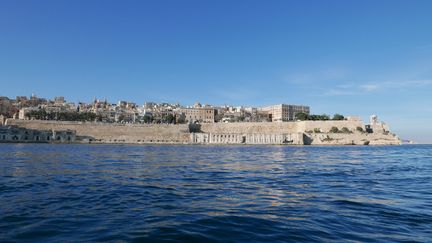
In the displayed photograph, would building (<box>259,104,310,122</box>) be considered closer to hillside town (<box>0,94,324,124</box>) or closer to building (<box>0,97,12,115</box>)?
hillside town (<box>0,94,324,124</box>)

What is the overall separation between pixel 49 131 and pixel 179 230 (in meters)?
84.2

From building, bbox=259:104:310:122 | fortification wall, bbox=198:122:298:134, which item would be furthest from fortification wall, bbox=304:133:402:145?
building, bbox=259:104:310:122

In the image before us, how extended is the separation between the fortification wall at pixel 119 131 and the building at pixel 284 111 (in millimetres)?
65267

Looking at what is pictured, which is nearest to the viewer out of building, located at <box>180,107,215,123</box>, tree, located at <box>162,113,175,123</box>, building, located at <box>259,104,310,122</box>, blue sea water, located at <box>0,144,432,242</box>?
blue sea water, located at <box>0,144,432,242</box>

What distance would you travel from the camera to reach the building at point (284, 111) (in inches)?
5866

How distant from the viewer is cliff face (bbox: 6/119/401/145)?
275 feet

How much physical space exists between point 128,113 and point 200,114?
29.7 m

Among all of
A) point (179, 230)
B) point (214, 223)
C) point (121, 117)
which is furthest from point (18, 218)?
point (121, 117)

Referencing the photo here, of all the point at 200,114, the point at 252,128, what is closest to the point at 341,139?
the point at 252,128

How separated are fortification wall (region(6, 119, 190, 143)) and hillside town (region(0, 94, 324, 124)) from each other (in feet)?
56.4

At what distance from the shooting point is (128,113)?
405 feet

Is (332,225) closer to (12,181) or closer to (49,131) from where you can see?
(12,181)

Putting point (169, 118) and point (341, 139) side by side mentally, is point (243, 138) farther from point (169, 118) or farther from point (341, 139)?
point (169, 118)

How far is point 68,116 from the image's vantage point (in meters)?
98.1
